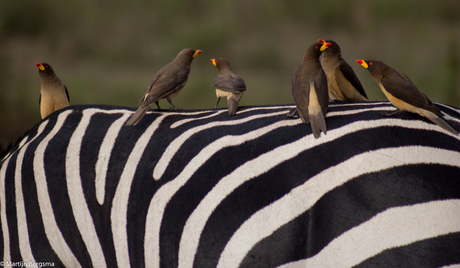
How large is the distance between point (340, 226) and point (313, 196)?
0.07m

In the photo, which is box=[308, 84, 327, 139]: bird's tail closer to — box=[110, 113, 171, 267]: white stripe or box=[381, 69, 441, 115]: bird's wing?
box=[381, 69, 441, 115]: bird's wing

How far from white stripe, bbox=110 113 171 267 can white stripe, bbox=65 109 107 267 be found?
0.06 meters

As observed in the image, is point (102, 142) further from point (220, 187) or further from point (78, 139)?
point (220, 187)

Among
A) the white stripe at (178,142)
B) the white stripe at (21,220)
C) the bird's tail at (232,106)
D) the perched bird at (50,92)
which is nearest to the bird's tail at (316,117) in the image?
the white stripe at (178,142)

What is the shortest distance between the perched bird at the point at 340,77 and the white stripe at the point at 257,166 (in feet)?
1.23

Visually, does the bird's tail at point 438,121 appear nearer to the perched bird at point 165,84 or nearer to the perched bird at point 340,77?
the perched bird at point 340,77

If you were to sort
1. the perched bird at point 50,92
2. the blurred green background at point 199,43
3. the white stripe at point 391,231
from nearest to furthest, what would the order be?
the white stripe at point 391,231 < the perched bird at point 50,92 < the blurred green background at point 199,43

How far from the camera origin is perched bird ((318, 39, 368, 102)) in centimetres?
108

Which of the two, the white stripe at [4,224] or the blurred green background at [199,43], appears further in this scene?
the blurred green background at [199,43]

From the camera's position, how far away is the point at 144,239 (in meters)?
0.86

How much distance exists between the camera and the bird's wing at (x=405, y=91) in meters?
0.72

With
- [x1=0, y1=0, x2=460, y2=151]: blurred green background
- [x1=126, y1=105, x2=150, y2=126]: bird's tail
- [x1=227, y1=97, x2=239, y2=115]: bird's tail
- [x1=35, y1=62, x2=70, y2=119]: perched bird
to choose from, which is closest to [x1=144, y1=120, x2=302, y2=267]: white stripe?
[x1=227, y1=97, x2=239, y2=115]: bird's tail

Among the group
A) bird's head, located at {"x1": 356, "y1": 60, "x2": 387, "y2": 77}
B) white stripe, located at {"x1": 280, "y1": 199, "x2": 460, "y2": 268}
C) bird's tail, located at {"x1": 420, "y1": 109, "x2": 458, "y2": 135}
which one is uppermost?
bird's head, located at {"x1": 356, "y1": 60, "x2": 387, "y2": 77}

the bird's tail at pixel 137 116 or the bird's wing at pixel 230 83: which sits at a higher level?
the bird's wing at pixel 230 83
